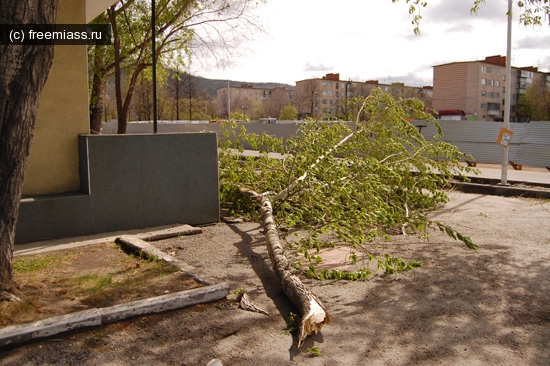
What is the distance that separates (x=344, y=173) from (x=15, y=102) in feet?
15.3

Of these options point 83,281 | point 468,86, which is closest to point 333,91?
point 468,86

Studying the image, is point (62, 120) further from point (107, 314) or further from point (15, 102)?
point (107, 314)

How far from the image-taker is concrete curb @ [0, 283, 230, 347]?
3.52m

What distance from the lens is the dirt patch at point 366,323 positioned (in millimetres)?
3488

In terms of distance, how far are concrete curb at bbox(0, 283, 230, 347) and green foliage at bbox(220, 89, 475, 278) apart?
6.41 ft

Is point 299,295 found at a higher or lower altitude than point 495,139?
lower

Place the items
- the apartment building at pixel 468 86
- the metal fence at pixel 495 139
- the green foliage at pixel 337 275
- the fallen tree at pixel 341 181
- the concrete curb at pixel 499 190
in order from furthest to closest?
the apartment building at pixel 468 86 → the metal fence at pixel 495 139 → the concrete curb at pixel 499 190 → the fallen tree at pixel 341 181 → the green foliage at pixel 337 275

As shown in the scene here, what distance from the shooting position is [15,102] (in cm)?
396

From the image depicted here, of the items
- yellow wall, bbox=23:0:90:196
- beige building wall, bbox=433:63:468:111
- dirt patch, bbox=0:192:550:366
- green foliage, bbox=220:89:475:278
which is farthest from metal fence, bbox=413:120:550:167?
beige building wall, bbox=433:63:468:111

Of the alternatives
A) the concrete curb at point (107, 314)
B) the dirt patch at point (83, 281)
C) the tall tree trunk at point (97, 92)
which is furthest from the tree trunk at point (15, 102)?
the tall tree trunk at point (97, 92)

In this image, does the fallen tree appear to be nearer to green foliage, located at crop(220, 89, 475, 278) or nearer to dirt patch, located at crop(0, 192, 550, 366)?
green foliage, located at crop(220, 89, 475, 278)

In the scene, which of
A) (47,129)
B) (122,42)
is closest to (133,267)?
(47,129)

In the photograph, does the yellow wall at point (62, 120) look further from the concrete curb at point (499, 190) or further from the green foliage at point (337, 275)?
the concrete curb at point (499, 190)

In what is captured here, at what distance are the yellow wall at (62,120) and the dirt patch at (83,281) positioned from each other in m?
1.26
